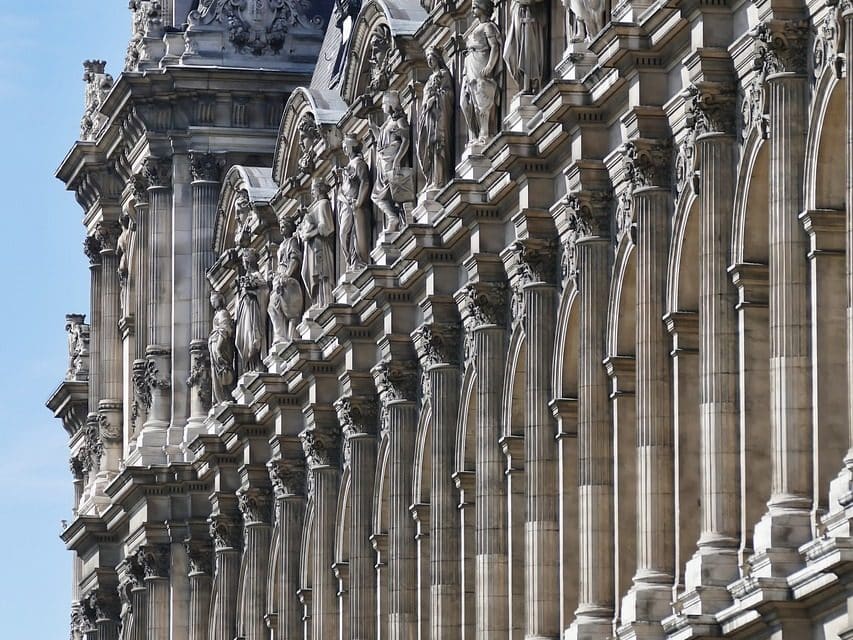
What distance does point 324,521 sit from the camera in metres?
71.5

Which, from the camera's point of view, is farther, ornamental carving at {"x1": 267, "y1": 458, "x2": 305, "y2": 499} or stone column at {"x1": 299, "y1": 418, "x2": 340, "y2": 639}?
ornamental carving at {"x1": 267, "y1": 458, "x2": 305, "y2": 499}

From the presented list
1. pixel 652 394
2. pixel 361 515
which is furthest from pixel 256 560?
pixel 652 394

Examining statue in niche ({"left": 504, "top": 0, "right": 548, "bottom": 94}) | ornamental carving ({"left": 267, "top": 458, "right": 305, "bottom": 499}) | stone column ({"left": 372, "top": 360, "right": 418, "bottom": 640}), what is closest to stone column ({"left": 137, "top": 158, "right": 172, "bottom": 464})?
ornamental carving ({"left": 267, "top": 458, "right": 305, "bottom": 499})

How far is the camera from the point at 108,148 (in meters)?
90.6

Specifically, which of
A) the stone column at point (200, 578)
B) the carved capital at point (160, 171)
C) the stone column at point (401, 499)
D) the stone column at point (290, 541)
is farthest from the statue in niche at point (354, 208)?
the carved capital at point (160, 171)

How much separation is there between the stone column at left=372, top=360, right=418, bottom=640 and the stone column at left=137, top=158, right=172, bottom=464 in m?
Result: 18.1

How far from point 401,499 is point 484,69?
27.7ft

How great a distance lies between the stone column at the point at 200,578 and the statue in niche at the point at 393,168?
1522 centimetres

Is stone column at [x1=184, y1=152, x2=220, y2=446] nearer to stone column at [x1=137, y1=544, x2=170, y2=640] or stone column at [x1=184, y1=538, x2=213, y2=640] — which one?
stone column at [x1=184, y1=538, x2=213, y2=640]

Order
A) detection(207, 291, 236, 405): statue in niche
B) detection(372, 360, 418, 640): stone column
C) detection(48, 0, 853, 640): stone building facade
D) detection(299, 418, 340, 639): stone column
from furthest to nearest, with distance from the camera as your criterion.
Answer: detection(207, 291, 236, 405): statue in niche
detection(299, 418, 340, 639): stone column
detection(372, 360, 418, 640): stone column
detection(48, 0, 853, 640): stone building facade

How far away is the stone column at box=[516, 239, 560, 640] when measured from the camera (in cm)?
5700

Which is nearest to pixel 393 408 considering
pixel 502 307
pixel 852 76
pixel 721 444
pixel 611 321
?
pixel 502 307

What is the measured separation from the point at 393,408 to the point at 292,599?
9.17m

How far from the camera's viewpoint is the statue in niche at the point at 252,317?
7800cm
